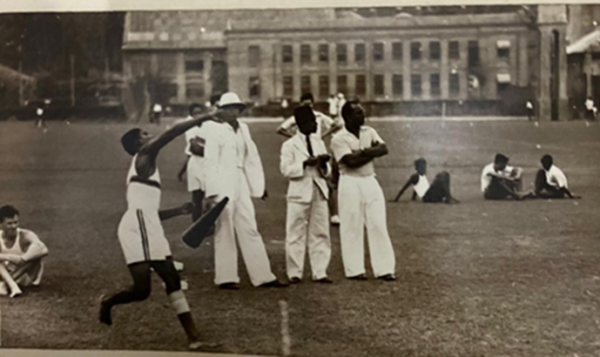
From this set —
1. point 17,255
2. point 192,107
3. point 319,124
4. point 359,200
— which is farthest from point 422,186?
point 17,255

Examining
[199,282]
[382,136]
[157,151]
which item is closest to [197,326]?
[199,282]

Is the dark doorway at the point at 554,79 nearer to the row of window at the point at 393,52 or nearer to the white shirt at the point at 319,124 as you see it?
the row of window at the point at 393,52

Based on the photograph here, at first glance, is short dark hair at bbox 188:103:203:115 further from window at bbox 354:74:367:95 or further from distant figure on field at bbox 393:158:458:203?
distant figure on field at bbox 393:158:458:203

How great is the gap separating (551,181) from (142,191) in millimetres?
1579

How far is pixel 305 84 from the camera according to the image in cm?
240

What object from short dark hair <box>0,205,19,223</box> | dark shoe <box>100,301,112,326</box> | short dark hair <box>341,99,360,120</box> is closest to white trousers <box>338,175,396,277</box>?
short dark hair <box>341,99,360,120</box>

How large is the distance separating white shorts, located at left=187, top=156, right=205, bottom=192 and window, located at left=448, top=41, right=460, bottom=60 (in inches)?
40.8

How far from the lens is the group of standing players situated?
93.4 inches

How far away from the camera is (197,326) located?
2.40m

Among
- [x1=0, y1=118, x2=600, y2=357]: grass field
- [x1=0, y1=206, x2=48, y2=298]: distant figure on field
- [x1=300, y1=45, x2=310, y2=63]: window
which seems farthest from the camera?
[x1=0, y1=206, x2=48, y2=298]: distant figure on field

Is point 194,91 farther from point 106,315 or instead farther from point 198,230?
point 106,315

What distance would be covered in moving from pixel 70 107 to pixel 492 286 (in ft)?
5.96

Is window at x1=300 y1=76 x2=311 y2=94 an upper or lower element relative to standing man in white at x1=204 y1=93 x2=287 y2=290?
upper

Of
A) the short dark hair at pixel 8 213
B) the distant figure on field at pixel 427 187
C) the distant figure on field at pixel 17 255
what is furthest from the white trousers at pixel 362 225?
the short dark hair at pixel 8 213
